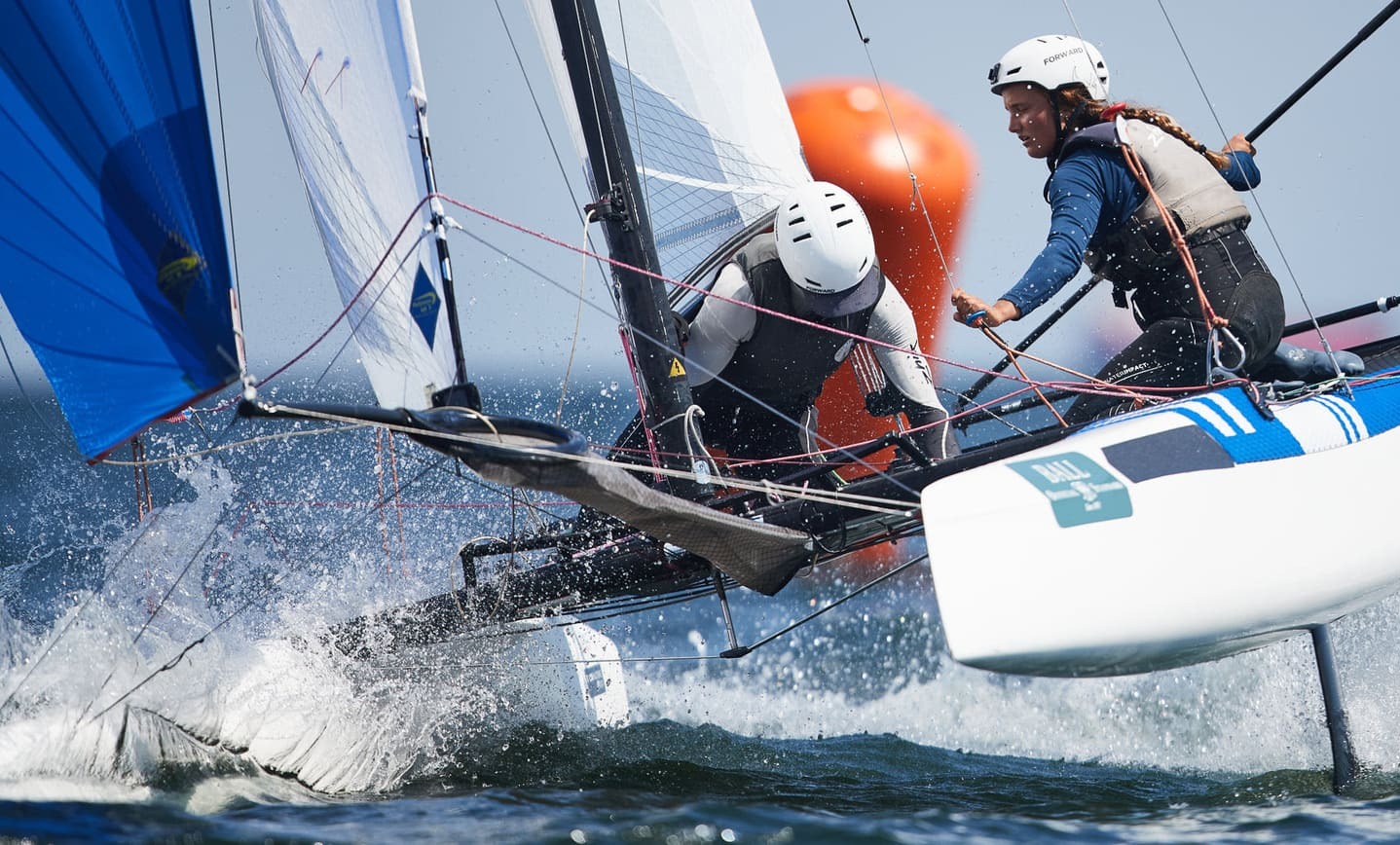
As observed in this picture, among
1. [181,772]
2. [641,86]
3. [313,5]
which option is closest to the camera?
[181,772]

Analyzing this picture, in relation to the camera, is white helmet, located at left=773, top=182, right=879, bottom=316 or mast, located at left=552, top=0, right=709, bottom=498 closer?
mast, located at left=552, top=0, right=709, bottom=498

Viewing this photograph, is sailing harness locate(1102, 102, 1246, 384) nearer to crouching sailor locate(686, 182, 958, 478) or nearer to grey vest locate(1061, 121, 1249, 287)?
grey vest locate(1061, 121, 1249, 287)

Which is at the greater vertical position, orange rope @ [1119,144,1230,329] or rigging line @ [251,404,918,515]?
orange rope @ [1119,144,1230,329]

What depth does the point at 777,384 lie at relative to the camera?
148 inches

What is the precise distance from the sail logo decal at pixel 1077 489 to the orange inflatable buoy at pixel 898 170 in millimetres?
3929

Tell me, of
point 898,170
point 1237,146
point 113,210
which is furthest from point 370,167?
point 898,170

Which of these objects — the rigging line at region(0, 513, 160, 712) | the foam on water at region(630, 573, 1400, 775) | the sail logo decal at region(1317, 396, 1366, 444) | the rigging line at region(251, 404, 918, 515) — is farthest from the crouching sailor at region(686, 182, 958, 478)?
the rigging line at region(0, 513, 160, 712)

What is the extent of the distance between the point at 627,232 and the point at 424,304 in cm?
54

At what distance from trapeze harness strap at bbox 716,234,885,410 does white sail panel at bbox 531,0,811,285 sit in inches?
35.4

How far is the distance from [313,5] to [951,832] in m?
2.50

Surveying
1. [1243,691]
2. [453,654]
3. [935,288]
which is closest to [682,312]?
[453,654]

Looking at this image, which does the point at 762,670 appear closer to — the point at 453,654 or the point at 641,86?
the point at 453,654

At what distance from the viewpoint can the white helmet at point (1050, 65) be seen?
336cm

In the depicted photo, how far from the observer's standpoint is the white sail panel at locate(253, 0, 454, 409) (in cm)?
333
